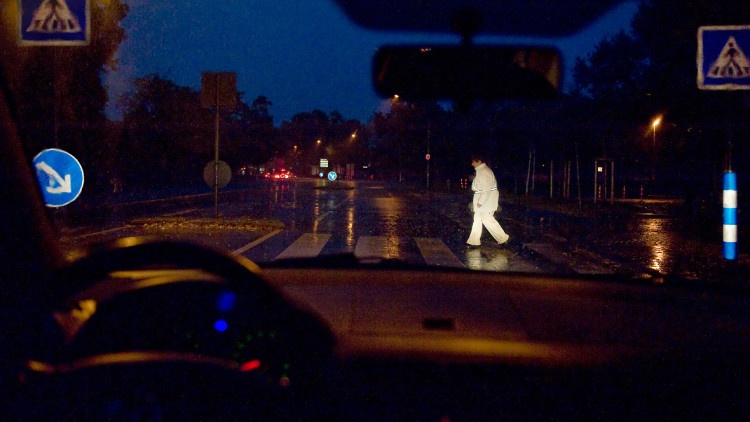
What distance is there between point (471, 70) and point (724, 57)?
4.76 metres

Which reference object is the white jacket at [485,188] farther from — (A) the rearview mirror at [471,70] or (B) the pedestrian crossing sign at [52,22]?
(A) the rearview mirror at [471,70]

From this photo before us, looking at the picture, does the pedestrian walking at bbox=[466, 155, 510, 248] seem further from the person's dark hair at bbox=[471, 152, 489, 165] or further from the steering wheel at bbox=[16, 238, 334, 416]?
the steering wheel at bbox=[16, 238, 334, 416]

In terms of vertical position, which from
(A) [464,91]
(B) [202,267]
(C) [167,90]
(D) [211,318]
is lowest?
(D) [211,318]

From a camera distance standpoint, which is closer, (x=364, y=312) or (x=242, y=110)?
(x=364, y=312)

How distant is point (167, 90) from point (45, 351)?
45968 millimetres

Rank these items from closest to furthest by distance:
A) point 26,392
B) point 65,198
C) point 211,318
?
point 26,392
point 211,318
point 65,198

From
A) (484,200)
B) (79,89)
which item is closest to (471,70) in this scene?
(484,200)

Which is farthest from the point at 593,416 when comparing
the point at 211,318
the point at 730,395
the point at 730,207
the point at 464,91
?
the point at 730,207

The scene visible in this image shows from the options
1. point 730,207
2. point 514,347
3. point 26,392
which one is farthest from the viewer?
point 730,207

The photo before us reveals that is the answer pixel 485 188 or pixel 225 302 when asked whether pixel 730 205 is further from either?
pixel 225 302

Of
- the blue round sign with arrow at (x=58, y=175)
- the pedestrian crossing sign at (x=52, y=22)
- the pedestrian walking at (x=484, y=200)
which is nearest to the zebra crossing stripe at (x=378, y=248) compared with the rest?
the pedestrian walking at (x=484, y=200)

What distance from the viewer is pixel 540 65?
10.5 ft

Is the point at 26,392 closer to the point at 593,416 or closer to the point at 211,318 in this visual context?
the point at 211,318

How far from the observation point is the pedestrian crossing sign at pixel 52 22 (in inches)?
164
